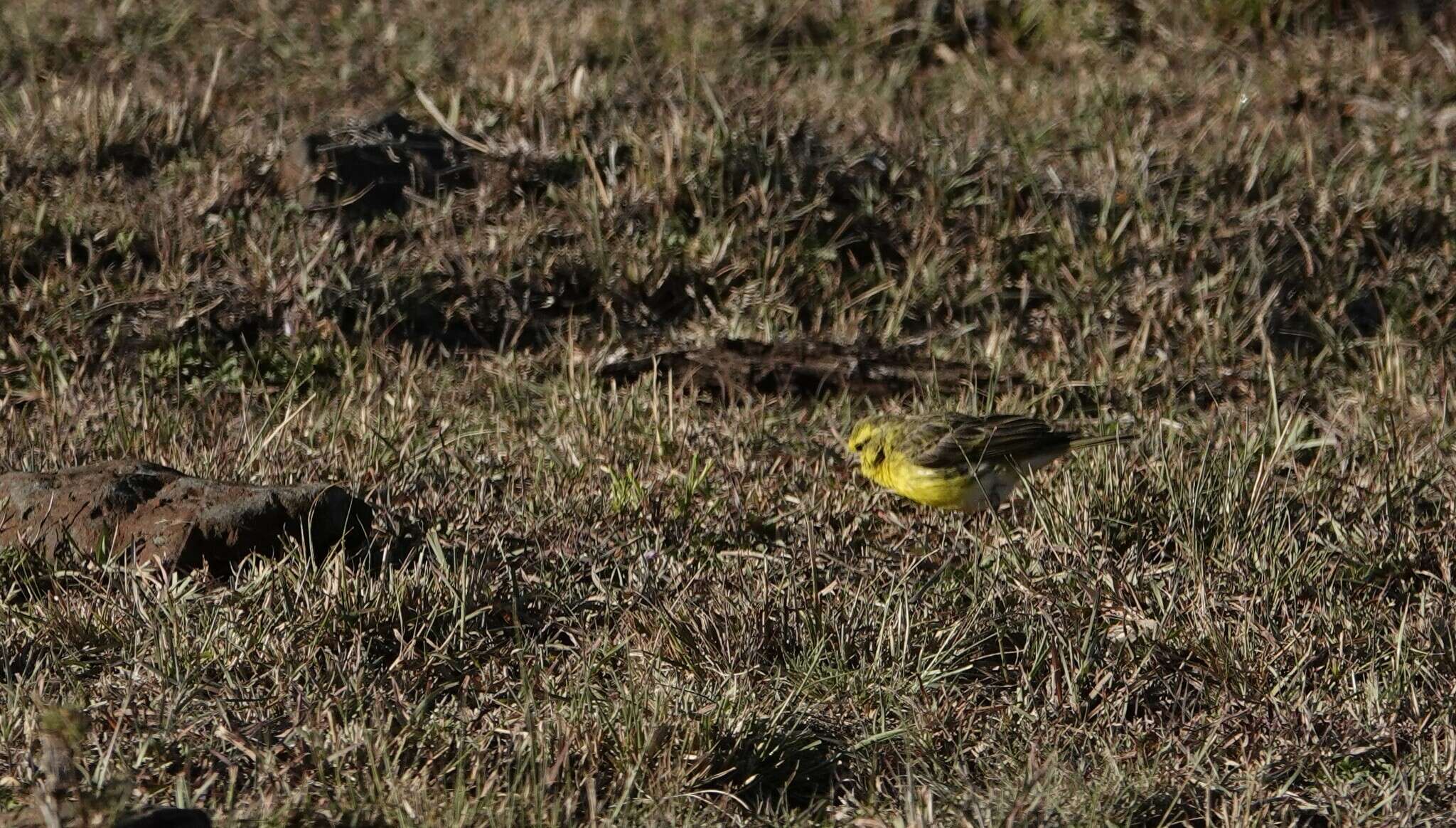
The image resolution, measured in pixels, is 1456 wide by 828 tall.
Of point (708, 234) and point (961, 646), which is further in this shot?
point (708, 234)

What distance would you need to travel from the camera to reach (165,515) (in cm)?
413

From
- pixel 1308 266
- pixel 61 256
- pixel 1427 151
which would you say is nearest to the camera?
pixel 61 256

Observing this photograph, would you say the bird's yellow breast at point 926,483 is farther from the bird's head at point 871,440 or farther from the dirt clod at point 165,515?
the dirt clod at point 165,515

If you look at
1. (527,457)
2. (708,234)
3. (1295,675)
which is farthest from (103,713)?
(708,234)

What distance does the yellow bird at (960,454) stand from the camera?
471 cm

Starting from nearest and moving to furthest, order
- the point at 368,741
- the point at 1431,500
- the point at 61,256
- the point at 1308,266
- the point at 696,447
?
the point at 368,741 → the point at 1431,500 → the point at 696,447 → the point at 61,256 → the point at 1308,266

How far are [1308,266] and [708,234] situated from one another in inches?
89.4

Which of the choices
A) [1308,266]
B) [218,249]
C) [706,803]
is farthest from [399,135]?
[706,803]

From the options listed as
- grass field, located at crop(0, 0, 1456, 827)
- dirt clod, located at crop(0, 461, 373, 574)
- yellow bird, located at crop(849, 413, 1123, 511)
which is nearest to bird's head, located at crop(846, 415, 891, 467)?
yellow bird, located at crop(849, 413, 1123, 511)

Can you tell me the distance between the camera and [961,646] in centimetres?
400

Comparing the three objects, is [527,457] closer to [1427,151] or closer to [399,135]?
[399,135]

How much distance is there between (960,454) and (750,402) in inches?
41.7

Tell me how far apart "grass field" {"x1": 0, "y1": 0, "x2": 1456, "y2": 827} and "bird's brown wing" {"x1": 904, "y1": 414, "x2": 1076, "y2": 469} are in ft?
0.53

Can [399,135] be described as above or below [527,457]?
above
